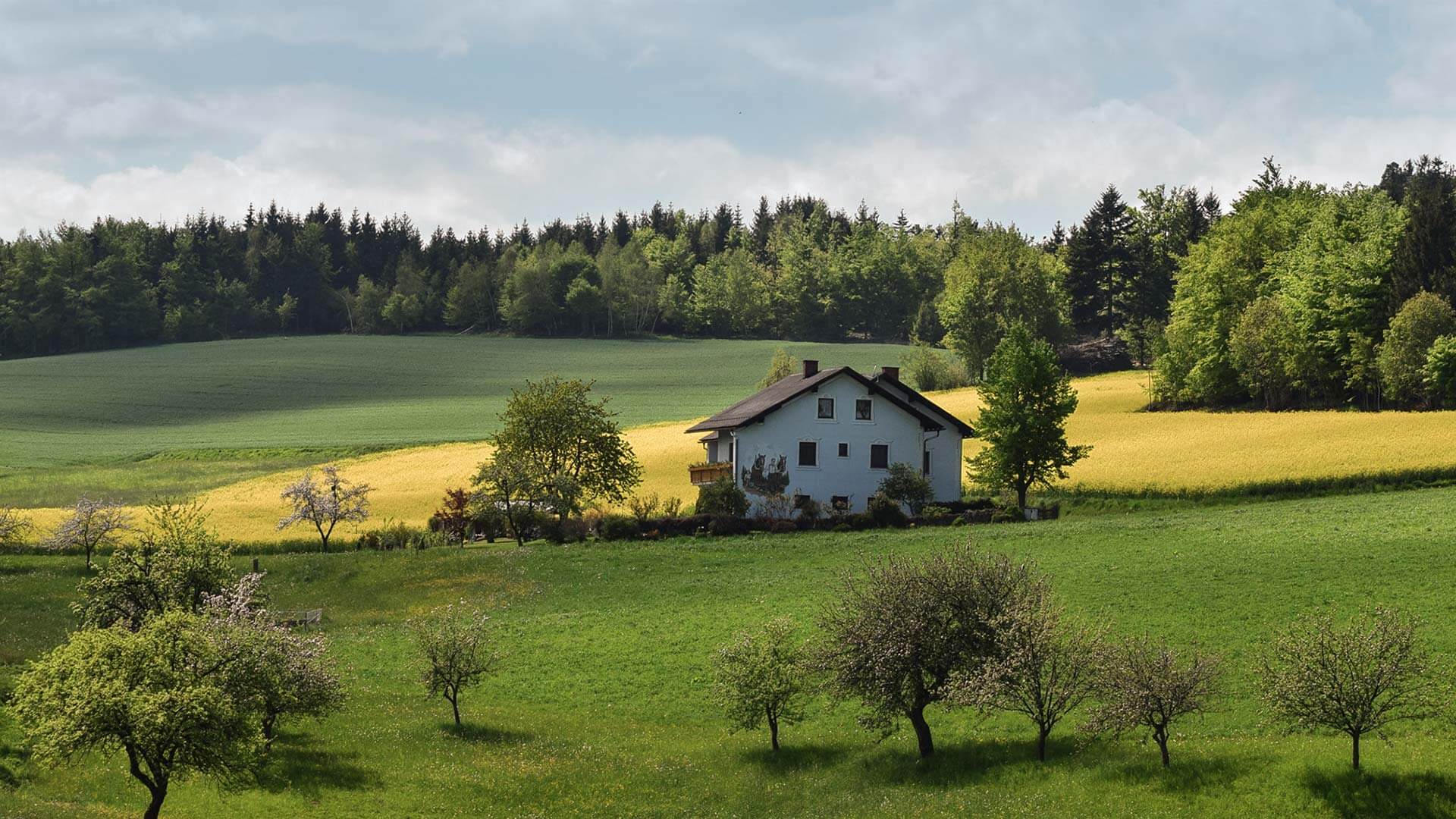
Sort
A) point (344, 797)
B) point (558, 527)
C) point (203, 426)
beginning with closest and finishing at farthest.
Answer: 1. point (344, 797)
2. point (558, 527)
3. point (203, 426)

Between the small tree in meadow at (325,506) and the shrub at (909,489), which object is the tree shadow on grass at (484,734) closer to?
the small tree in meadow at (325,506)

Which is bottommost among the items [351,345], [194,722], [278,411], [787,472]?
[194,722]

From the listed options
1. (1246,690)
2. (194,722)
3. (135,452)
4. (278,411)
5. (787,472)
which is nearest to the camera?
(194,722)

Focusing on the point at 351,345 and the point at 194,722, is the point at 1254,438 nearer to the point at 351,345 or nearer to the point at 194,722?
the point at 194,722

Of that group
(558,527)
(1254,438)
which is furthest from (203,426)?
(1254,438)

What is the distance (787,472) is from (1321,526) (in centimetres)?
2770

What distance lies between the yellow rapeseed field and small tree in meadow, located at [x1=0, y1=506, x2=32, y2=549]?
476 cm

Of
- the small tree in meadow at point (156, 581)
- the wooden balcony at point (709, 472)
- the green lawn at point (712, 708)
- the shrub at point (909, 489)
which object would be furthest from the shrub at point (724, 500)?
the small tree in meadow at point (156, 581)

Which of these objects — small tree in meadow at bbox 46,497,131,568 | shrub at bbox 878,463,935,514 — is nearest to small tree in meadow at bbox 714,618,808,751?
shrub at bbox 878,463,935,514

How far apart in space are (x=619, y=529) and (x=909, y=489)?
15284 mm

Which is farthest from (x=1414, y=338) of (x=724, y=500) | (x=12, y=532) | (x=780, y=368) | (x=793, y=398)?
(x=12, y=532)

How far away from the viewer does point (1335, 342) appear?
292 feet

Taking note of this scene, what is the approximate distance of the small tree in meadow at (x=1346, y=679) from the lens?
991 inches

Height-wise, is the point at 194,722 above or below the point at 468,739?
above
